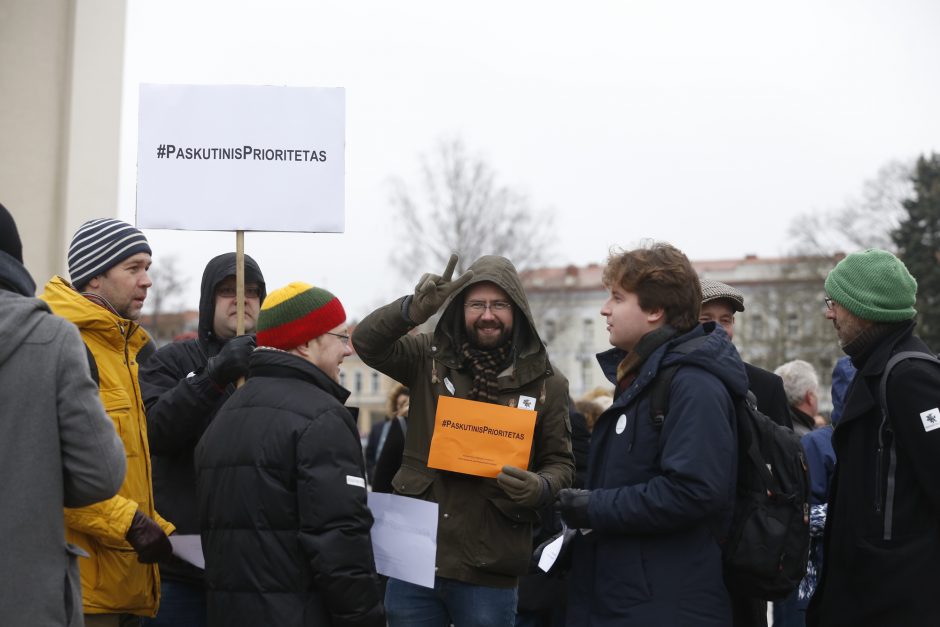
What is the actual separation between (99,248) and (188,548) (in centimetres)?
121

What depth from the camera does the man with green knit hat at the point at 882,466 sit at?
3475mm

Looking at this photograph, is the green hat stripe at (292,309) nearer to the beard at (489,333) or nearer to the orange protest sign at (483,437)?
the orange protest sign at (483,437)

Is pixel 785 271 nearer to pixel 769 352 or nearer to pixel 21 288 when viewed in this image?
pixel 769 352

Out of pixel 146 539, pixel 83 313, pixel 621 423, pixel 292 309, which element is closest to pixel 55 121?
pixel 83 313

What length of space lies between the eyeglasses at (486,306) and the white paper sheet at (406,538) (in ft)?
Result: 3.32

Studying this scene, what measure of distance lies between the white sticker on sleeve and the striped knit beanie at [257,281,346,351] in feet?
6.87

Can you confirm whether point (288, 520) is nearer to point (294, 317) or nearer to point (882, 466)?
point (294, 317)

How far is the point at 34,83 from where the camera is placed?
739cm

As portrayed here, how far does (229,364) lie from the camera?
13.6ft

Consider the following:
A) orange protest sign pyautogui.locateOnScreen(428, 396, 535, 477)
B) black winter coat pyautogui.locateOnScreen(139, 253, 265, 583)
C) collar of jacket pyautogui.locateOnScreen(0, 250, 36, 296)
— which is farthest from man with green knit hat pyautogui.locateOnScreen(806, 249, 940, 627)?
collar of jacket pyautogui.locateOnScreen(0, 250, 36, 296)

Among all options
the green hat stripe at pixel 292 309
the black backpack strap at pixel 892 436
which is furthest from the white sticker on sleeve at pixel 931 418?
the green hat stripe at pixel 292 309

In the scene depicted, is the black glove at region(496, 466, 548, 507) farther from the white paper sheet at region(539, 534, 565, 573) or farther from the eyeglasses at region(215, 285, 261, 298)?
the eyeglasses at region(215, 285, 261, 298)

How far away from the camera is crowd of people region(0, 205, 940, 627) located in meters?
2.79

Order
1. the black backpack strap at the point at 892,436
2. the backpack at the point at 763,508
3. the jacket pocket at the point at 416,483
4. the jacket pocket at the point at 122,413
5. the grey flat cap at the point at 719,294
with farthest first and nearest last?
the grey flat cap at the point at 719,294
the jacket pocket at the point at 416,483
the jacket pocket at the point at 122,413
the black backpack strap at the point at 892,436
the backpack at the point at 763,508
